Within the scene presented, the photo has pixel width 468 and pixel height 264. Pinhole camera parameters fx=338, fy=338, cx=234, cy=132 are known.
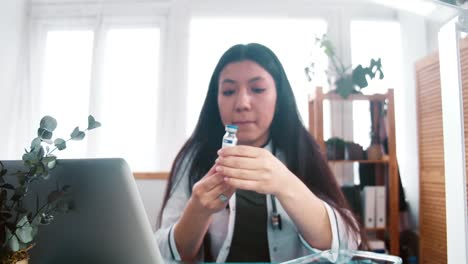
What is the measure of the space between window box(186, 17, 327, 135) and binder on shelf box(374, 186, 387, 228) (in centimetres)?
49

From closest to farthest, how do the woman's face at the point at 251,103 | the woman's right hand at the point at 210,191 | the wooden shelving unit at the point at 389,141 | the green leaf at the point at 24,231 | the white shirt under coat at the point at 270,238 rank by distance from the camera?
the green leaf at the point at 24,231 → the woman's right hand at the point at 210,191 → the white shirt under coat at the point at 270,238 → the woman's face at the point at 251,103 → the wooden shelving unit at the point at 389,141

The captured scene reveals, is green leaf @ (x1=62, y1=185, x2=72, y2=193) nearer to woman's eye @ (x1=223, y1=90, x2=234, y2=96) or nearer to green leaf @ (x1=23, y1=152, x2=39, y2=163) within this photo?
green leaf @ (x1=23, y1=152, x2=39, y2=163)

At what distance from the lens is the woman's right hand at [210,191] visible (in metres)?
0.81

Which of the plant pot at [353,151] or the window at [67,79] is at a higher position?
the window at [67,79]

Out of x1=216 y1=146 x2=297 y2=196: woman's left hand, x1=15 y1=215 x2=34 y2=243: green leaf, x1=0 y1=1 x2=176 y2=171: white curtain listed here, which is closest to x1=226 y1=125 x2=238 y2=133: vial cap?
x1=216 y1=146 x2=297 y2=196: woman's left hand

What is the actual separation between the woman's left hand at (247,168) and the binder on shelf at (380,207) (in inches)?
35.2

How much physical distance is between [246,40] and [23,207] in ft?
3.46

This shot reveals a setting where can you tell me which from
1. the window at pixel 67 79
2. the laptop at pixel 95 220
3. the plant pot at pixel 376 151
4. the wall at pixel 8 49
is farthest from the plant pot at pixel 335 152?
the wall at pixel 8 49

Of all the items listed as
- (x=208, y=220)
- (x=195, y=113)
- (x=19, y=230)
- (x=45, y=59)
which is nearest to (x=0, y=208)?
(x=19, y=230)

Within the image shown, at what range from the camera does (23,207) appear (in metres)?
0.44

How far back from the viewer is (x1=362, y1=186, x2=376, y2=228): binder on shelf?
4.91ft

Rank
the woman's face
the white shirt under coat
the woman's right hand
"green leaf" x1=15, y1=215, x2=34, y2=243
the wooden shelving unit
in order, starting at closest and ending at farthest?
"green leaf" x1=15, y1=215, x2=34, y2=243, the woman's right hand, the white shirt under coat, the woman's face, the wooden shelving unit

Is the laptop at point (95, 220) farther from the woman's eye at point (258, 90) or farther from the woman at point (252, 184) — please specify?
the woman's eye at point (258, 90)

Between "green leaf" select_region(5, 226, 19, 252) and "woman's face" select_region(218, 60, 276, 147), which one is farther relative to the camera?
"woman's face" select_region(218, 60, 276, 147)
